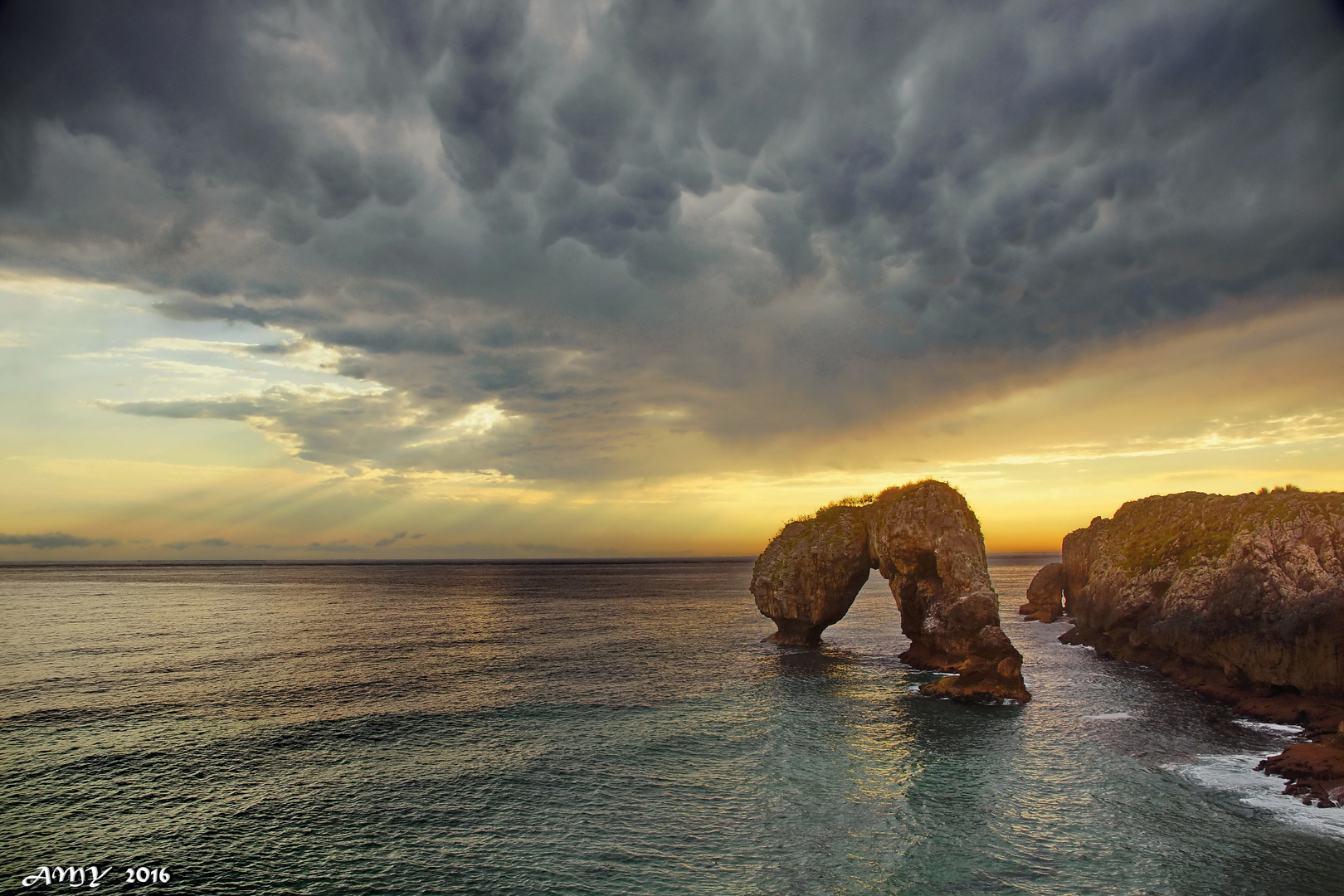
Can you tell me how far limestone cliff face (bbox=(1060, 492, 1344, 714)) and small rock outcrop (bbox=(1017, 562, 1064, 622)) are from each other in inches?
1212

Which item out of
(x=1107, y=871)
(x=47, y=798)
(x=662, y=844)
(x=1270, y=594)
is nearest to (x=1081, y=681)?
(x=1270, y=594)

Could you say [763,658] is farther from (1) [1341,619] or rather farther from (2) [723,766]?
(1) [1341,619]

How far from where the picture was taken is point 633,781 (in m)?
26.8

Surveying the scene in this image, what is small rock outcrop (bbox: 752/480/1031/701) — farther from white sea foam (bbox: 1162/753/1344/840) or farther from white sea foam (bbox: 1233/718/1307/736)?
white sea foam (bbox: 1162/753/1344/840)

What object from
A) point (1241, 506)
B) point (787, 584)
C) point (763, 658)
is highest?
point (1241, 506)

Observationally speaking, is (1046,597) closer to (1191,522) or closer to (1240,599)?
(1191,522)

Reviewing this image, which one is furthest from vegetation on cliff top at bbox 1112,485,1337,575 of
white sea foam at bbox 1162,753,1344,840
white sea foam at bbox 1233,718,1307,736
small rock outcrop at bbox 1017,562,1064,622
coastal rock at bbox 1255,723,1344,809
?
small rock outcrop at bbox 1017,562,1064,622

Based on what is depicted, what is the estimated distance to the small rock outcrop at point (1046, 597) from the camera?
8581cm

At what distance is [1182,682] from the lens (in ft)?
140

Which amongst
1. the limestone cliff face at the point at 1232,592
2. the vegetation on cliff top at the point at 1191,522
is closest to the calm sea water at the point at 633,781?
the limestone cliff face at the point at 1232,592

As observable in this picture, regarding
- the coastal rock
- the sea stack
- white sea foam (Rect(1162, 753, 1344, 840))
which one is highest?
the sea stack

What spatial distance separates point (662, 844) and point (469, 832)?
684cm

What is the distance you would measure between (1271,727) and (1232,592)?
8539mm

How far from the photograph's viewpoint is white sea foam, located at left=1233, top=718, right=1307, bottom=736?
3262 cm
